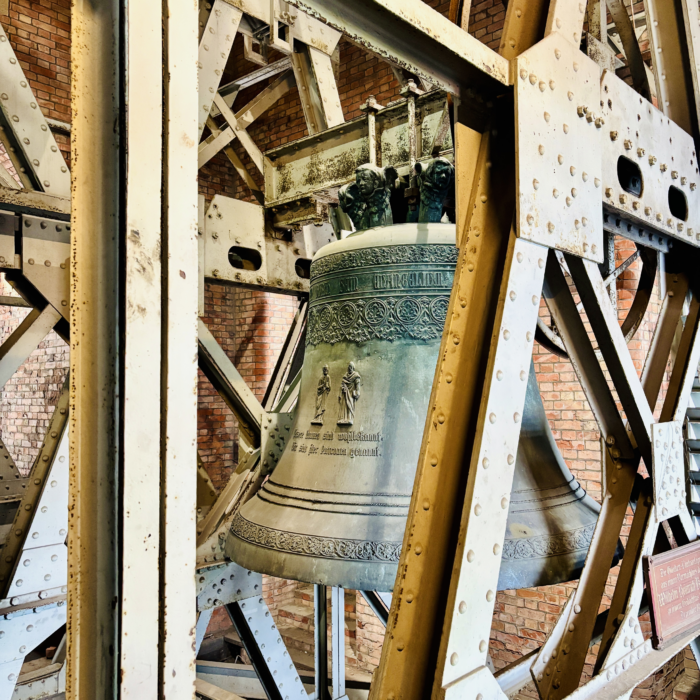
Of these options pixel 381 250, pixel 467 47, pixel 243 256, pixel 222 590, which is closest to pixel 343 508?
pixel 381 250

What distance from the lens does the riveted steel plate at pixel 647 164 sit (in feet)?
5.29

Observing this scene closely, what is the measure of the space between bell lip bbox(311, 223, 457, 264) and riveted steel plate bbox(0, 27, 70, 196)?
1.18m

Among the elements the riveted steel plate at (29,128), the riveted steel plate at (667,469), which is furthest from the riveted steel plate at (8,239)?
the riveted steel plate at (667,469)

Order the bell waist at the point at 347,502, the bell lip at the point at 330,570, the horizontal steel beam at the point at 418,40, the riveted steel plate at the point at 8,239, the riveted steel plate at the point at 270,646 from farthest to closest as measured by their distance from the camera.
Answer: the riveted steel plate at the point at 270,646 < the riveted steel plate at the point at 8,239 < the bell waist at the point at 347,502 < the bell lip at the point at 330,570 < the horizontal steel beam at the point at 418,40

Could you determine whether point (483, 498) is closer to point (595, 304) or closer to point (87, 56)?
point (595, 304)

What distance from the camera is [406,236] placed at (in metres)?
1.78

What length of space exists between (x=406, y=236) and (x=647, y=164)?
0.68 metres

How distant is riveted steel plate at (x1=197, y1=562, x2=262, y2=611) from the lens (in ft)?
8.34

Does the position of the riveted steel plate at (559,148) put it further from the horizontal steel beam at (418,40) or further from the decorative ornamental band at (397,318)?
the decorative ornamental band at (397,318)

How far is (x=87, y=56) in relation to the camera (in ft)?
2.55

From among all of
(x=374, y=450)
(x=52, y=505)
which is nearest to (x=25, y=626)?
(x=52, y=505)

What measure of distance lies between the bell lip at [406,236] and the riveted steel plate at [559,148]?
1.32 ft

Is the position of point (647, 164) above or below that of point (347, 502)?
above

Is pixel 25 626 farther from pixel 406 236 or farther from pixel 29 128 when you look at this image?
pixel 406 236
